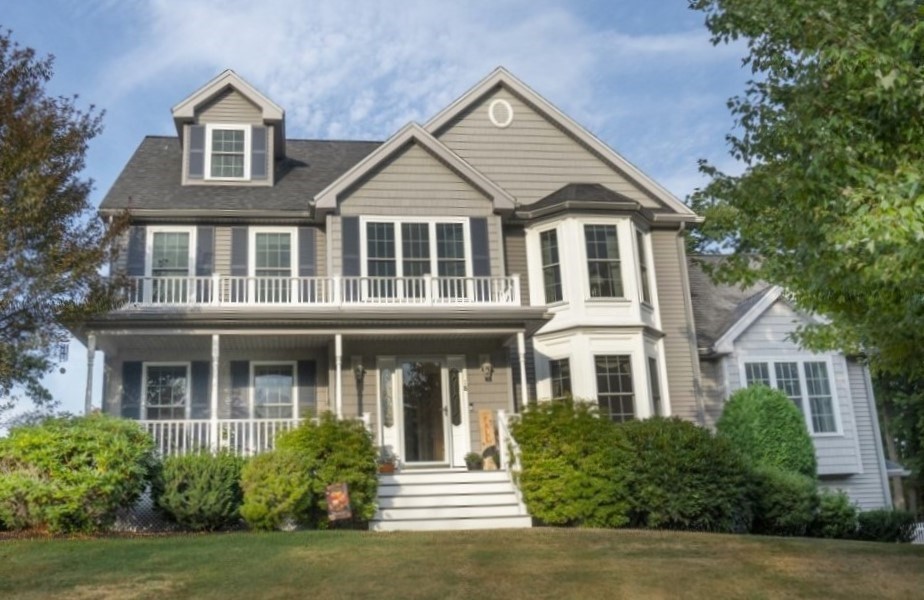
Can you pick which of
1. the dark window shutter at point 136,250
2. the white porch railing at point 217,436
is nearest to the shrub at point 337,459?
the white porch railing at point 217,436

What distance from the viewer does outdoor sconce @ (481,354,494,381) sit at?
17672 millimetres

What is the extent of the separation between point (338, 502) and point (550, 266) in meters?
7.93

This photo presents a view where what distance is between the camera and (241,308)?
16125mm

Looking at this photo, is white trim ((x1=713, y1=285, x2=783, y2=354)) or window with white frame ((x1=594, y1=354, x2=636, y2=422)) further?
white trim ((x1=713, y1=285, x2=783, y2=354))

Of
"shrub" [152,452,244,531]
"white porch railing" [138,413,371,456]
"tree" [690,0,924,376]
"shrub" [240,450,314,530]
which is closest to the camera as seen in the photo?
"tree" [690,0,924,376]

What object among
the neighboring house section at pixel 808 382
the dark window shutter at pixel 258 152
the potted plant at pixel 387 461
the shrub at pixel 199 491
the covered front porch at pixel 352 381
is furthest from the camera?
the neighboring house section at pixel 808 382

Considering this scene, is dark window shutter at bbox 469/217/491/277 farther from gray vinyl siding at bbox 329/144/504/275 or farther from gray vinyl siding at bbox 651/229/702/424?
gray vinyl siding at bbox 651/229/702/424

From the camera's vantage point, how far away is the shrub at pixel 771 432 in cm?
→ 1794

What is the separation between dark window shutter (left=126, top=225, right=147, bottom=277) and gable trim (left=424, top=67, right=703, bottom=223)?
752 cm

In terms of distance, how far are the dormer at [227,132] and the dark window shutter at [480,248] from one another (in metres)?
4.77

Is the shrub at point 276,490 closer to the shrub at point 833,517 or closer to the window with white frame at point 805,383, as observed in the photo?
the shrub at point 833,517

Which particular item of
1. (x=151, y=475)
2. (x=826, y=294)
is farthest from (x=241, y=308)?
(x=826, y=294)

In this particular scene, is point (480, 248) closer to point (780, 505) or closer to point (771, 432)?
point (771, 432)

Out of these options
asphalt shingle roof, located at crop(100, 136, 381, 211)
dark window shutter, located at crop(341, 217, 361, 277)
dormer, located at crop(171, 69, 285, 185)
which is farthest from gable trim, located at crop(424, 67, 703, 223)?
dormer, located at crop(171, 69, 285, 185)
